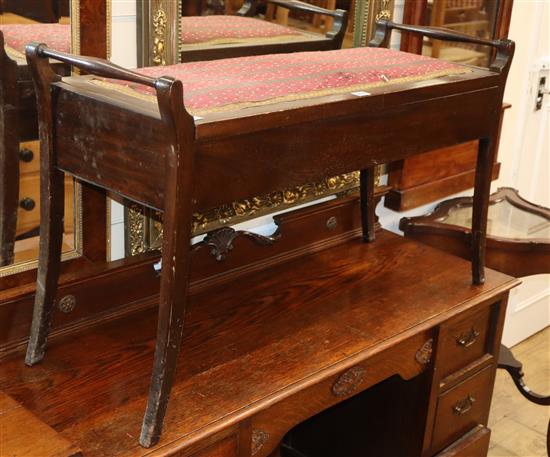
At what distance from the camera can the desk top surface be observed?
1602 mm

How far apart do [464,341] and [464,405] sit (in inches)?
8.9

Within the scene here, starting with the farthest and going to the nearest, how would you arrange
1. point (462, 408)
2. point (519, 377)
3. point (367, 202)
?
point (519, 377) → point (367, 202) → point (462, 408)

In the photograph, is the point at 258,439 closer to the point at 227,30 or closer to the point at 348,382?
the point at 348,382

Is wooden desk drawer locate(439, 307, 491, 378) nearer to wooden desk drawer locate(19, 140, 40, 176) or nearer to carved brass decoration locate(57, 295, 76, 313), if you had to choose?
carved brass decoration locate(57, 295, 76, 313)

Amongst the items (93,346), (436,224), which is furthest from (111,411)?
(436,224)

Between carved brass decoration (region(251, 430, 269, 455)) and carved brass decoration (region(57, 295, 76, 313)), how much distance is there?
0.49m

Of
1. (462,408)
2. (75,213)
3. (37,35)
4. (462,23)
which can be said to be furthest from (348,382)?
(462,23)

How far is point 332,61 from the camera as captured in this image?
1.88m

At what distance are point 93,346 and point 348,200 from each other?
971mm

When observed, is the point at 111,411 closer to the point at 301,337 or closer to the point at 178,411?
the point at 178,411

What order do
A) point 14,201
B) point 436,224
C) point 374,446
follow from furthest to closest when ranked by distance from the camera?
point 436,224 < point 374,446 < point 14,201

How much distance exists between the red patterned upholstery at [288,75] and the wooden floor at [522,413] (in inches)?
59.2

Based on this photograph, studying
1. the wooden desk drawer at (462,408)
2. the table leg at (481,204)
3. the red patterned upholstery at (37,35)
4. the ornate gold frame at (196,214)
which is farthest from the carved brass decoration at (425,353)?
the red patterned upholstery at (37,35)

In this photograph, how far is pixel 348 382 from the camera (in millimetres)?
1870
